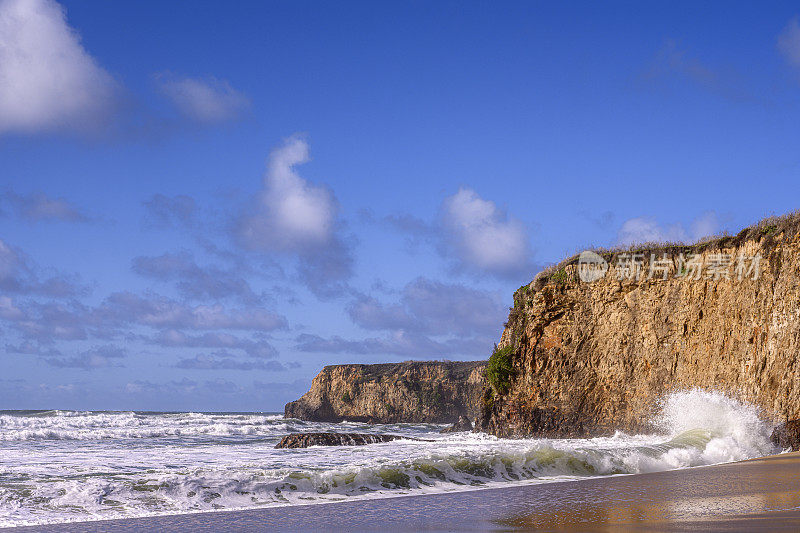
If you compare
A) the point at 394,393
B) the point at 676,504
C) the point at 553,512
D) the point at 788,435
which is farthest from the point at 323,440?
the point at 394,393

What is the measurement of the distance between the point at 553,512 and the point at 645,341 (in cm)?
1657

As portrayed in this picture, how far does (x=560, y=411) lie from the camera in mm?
23203

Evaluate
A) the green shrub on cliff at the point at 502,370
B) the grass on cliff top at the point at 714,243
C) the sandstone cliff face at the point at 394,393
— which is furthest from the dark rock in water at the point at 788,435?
the sandstone cliff face at the point at 394,393

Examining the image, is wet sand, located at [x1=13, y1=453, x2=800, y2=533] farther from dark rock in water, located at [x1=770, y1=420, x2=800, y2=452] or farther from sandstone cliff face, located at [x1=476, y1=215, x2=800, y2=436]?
sandstone cliff face, located at [x1=476, y1=215, x2=800, y2=436]

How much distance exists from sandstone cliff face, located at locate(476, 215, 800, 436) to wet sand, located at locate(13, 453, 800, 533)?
9154 mm

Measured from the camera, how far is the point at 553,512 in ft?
22.2

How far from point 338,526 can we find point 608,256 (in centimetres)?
1942

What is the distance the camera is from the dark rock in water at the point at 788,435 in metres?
15.6

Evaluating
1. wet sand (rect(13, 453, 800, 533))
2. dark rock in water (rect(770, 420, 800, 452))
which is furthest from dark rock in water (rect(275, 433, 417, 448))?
wet sand (rect(13, 453, 800, 533))

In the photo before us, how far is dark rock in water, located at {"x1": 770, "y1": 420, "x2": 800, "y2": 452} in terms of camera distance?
15555mm

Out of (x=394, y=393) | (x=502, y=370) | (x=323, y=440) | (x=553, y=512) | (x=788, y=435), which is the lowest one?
(x=323, y=440)

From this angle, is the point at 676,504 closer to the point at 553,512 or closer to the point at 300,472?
the point at 553,512

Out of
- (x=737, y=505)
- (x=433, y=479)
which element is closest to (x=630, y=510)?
(x=737, y=505)

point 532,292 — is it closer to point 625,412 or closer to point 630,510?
point 625,412
